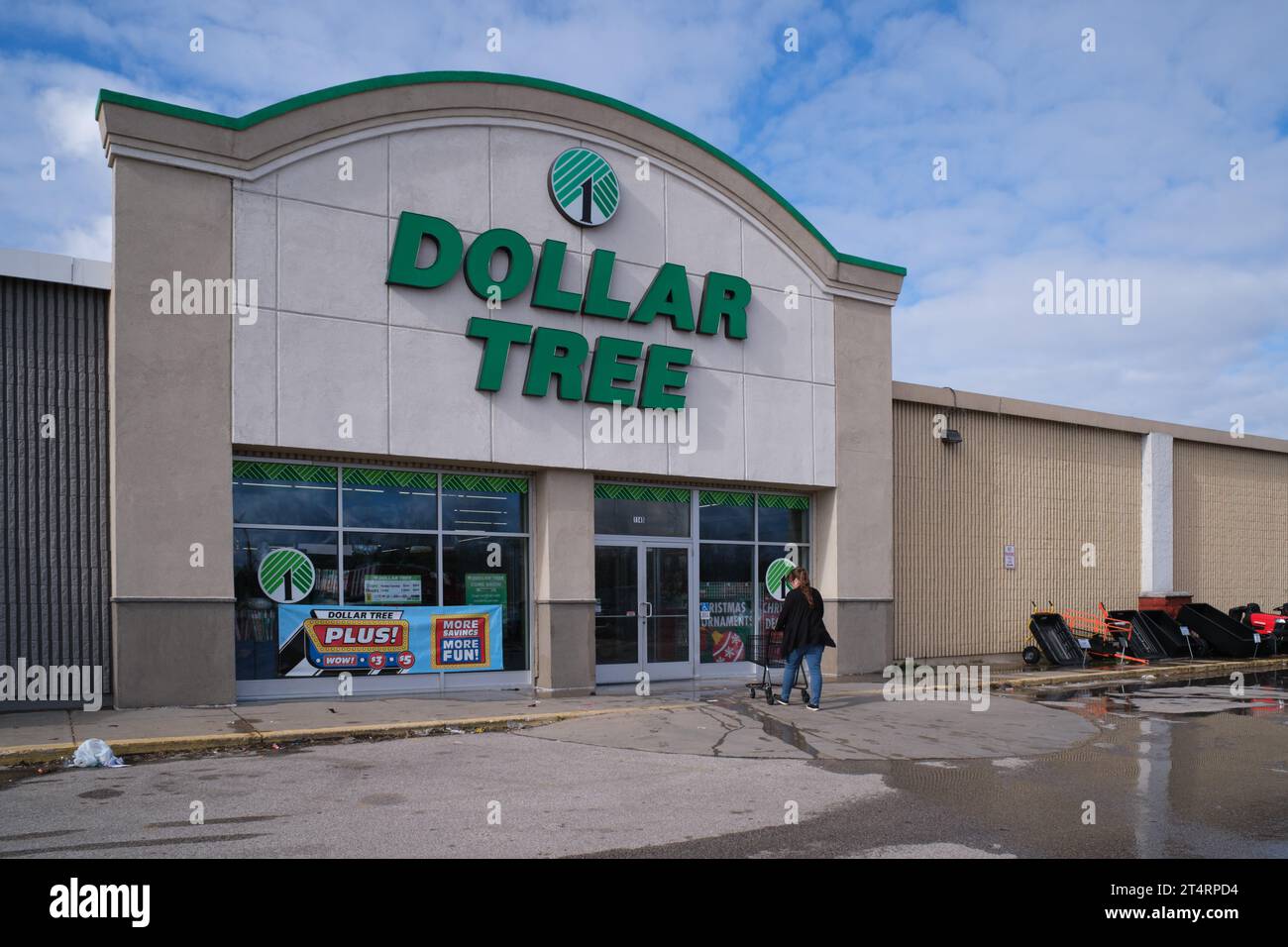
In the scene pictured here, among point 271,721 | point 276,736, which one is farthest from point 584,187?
point 276,736

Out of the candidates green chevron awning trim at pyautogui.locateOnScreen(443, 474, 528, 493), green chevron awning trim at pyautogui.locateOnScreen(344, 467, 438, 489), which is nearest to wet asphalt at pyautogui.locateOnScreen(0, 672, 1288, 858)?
green chevron awning trim at pyautogui.locateOnScreen(344, 467, 438, 489)

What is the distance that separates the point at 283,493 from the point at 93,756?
16.0 feet

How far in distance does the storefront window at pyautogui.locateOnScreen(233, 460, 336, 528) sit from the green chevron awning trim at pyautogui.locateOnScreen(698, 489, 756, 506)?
20.8 feet

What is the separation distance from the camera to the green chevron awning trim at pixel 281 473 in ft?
44.8

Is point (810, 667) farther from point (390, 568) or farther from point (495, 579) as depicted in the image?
point (390, 568)

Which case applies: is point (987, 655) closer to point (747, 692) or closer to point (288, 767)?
point (747, 692)

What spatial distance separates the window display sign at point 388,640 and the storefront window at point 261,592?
13 centimetres

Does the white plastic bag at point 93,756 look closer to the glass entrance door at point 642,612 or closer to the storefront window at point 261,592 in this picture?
the storefront window at point 261,592

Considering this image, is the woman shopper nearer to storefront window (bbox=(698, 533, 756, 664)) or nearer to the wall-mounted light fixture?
storefront window (bbox=(698, 533, 756, 664))

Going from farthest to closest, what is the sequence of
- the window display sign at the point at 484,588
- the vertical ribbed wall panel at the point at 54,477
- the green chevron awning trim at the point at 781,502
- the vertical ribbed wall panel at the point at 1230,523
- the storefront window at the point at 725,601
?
1. the vertical ribbed wall panel at the point at 1230,523
2. the green chevron awning trim at the point at 781,502
3. the storefront window at the point at 725,601
4. the window display sign at the point at 484,588
5. the vertical ribbed wall panel at the point at 54,477

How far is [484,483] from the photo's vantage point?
15688 mm

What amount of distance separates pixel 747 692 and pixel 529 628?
11.3 feet

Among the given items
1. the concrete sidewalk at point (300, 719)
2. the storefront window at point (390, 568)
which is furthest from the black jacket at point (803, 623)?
the storefront window at point (390, 568)

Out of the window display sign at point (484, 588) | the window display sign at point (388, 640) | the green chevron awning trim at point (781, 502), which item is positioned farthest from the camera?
the green chevron awning trim at point (781, 502)
